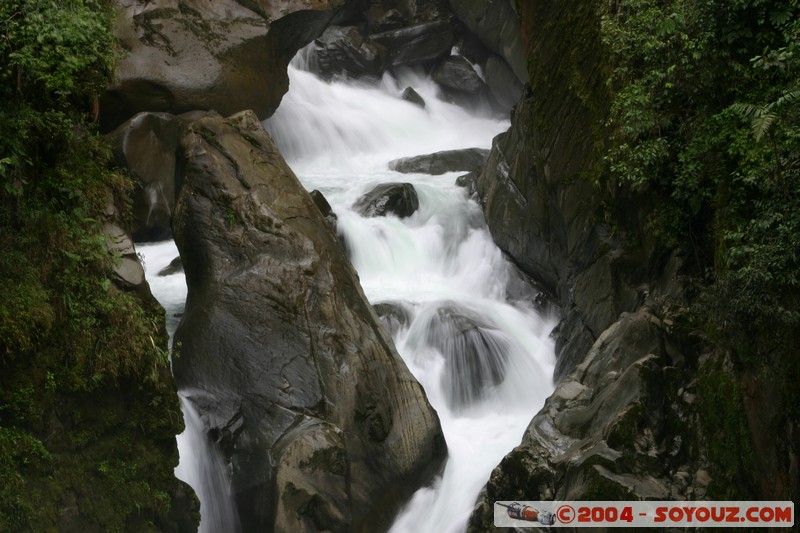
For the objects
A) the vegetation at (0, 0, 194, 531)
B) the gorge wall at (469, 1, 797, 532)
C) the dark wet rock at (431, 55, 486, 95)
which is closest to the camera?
the gorge wall at (469, 1, 797, 532)

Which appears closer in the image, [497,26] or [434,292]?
[434,292]

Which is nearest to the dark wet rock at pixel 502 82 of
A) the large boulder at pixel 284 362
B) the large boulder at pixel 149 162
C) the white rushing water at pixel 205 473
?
the large boulder at pixel 149 162

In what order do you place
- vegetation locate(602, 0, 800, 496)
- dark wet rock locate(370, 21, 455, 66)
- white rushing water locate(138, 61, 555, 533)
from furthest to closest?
dark wet rock locate(370, 21, 455, 66) → white rushing water locate(138, 61, 555, 533) → vegetation locate(602, 0, 800, 496)

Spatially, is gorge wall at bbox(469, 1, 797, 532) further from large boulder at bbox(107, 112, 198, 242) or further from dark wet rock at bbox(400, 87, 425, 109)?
dark wet rock at bbox(400, 87, 425, 109)

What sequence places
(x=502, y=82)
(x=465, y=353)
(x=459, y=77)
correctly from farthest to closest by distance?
(x=459, y=77), (x=502, y=82), (x=465, y=353)

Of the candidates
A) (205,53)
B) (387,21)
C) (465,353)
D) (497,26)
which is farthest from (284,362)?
(387,21)

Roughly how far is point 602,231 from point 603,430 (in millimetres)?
3718

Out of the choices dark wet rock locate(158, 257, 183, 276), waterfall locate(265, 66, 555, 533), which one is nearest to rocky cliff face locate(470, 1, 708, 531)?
waterfall locate(265, 66, 555, 533)

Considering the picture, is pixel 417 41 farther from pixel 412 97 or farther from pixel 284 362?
pixel 284 362

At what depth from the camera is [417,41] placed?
2383 centimetres

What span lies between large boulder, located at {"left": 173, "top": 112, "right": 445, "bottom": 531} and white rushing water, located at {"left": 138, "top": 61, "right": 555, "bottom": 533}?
48cm

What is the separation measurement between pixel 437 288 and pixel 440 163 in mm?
5350

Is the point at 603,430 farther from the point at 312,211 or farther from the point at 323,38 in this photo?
the point at 323,38

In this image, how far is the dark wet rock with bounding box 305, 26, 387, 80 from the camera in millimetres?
22156
